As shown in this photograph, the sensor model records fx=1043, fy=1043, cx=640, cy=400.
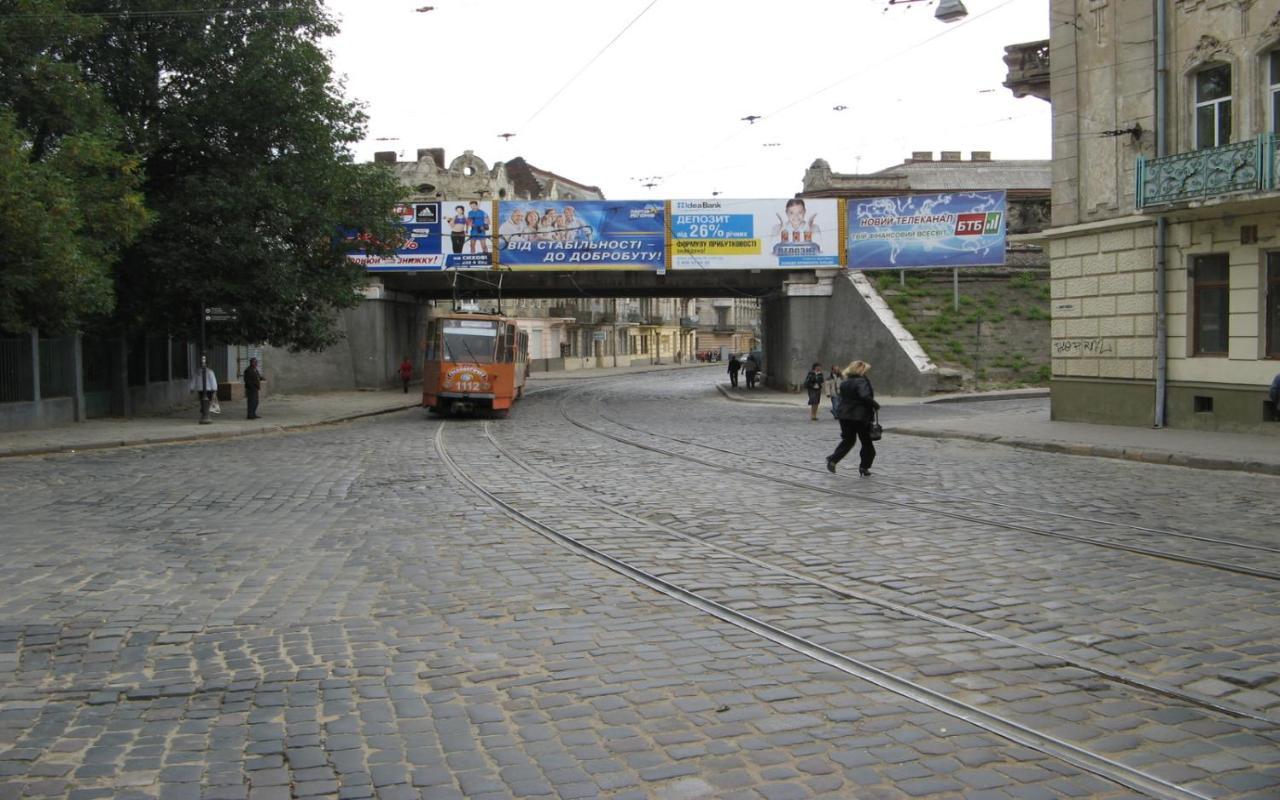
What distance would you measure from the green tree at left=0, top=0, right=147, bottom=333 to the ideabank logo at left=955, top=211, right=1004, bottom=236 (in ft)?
94.6

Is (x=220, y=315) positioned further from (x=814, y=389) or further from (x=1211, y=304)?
(x=1211, y=304)

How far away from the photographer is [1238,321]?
63.9 feet

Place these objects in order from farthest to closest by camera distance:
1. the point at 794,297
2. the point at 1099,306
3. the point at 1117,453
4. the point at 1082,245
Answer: the point at 794,297, the point at 1082,245, the point at 1099,306, the point at 1117,453

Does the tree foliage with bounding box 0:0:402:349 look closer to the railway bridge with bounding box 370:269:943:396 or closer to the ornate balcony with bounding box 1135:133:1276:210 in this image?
the railway bridge with bounding box 370:269:943:396

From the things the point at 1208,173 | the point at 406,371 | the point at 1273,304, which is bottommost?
the point at 406,371

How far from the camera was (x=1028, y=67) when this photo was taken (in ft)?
82.1

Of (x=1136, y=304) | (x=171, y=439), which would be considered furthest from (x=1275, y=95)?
(x=171, y=439)

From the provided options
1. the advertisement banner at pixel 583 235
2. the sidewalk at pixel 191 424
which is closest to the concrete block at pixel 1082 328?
the sidewalk at pixel 191 424

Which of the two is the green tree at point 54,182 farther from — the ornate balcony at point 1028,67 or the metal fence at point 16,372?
the ornate balcony at point 1028,67

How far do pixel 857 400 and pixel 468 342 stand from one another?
652 inches

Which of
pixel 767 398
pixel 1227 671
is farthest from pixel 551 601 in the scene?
pixel 767 398

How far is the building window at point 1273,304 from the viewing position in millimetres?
18984

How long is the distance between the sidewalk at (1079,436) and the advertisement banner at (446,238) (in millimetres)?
16601

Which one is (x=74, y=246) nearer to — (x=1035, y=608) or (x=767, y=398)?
(x=1035, y=608)
